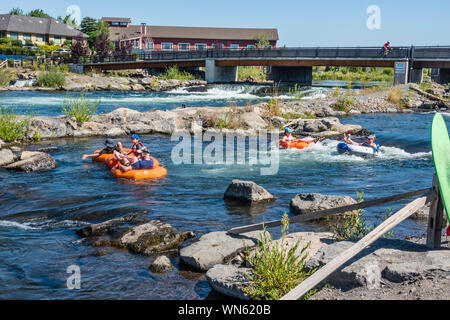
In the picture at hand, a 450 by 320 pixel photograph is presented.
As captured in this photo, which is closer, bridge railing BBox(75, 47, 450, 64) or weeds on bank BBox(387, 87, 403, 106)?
weeds on bank BBox(387, 87, 403, 106)

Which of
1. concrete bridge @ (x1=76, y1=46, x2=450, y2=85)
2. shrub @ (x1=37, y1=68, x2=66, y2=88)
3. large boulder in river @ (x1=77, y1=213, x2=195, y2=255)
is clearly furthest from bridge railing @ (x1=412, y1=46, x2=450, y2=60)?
large boulder in river @ (x1=77, y1=213, x2=195, y2=255)

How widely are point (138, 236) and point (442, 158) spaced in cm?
466

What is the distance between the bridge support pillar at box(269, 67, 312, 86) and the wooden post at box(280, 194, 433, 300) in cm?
4647

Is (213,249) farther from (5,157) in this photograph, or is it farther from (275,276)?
(5,157)

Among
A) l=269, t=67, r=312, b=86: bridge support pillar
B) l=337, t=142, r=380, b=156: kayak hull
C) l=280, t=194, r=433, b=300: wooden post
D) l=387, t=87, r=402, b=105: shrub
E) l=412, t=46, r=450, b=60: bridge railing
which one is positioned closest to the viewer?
l=280, t=194, r=433, b=300: wooden post

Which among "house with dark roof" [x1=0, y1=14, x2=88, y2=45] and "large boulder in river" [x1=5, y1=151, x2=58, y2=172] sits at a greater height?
"house with dark roof" [x1=0, y1=14, x2=88, y2=45]

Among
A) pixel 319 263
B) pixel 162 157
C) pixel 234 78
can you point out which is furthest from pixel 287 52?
pixel 319 263

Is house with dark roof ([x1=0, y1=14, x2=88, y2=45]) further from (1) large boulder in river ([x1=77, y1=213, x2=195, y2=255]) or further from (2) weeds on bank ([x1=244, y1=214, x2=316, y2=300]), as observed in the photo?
(2) weeds on bank ([x1=244, y1=214, x2=316, y2=300])

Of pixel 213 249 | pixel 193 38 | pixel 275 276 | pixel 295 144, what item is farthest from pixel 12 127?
pixel 193 38

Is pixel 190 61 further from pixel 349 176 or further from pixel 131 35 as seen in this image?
pixel 349 176

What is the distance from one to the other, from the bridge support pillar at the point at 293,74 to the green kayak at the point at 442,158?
46242 millimetres

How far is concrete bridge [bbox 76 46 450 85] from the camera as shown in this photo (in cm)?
3512

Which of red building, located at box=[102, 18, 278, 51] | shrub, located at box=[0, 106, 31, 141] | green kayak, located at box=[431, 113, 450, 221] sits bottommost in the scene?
shrub, located at box=[0, 106, 31, 141]
